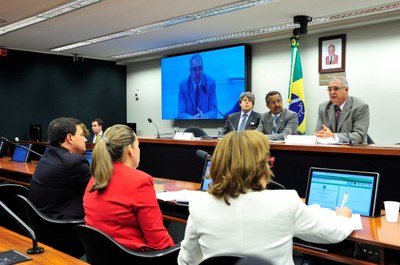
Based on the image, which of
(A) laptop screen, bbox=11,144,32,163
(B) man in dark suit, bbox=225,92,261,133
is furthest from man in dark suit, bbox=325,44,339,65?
(A) laptop screen, bbox=11,144,32,163

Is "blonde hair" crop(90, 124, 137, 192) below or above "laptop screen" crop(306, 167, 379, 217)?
above

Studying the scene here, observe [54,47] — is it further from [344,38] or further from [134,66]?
[344,38]

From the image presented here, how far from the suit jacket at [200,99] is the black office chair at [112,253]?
533 cm

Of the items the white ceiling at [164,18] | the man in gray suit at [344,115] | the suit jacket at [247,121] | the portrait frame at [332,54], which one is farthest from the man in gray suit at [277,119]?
the portrait frame at [332,54]

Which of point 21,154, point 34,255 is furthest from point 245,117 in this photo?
point 34,255

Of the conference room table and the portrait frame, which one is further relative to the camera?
the portrait frame

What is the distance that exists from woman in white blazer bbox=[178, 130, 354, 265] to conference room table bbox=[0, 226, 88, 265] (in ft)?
1.49

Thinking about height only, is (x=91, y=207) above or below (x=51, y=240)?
above

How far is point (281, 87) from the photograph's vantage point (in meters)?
6.45

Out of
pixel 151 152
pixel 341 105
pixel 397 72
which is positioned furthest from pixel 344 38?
pixel 151 152

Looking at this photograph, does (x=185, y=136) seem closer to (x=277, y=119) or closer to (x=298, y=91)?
(x=277, y=119)

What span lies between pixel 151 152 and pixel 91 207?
7.07 ft

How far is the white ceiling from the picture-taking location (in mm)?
4746

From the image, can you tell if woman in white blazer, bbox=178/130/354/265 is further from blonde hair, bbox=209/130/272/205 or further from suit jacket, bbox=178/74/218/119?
suit jacket, bbox=178/74/218/119
